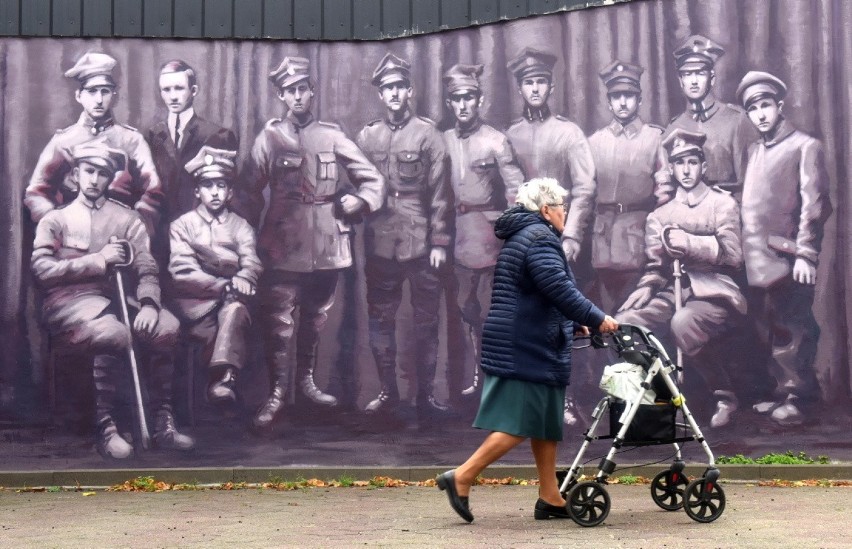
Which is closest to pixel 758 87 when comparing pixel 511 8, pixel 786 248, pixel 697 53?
pixel 697 53

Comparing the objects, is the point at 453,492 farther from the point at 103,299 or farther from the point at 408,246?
the point at 103,299

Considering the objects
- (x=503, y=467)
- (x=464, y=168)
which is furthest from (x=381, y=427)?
(x=464, y=168)

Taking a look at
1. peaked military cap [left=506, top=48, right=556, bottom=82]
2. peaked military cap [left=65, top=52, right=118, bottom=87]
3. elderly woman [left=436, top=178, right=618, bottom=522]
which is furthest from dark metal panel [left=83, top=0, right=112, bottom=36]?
elderly woman [left=436, top=178, right=618, bottom=522]

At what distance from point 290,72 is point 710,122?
3480 mm

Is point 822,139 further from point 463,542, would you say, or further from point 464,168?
point 463,542

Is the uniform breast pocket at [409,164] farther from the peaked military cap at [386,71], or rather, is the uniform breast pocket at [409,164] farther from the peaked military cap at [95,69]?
the peaked military cap at [95,69]

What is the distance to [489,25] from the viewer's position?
11.4m

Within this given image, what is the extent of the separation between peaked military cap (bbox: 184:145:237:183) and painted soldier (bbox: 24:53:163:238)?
316mm

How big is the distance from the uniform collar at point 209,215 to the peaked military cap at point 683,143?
3635mm

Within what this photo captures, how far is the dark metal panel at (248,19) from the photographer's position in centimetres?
1143

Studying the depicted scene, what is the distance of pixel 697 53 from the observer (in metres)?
11.3

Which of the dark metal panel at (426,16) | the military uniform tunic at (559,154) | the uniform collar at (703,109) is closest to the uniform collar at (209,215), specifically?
the dark metal panel at (426,16)

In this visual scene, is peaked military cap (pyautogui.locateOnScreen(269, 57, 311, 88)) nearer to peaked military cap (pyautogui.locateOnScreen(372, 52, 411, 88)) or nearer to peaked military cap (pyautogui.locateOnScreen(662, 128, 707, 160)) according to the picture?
peaked military cap (pyautogui.locateOnScreen(372, 52, 411, 88))

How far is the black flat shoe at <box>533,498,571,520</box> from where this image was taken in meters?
8.09
